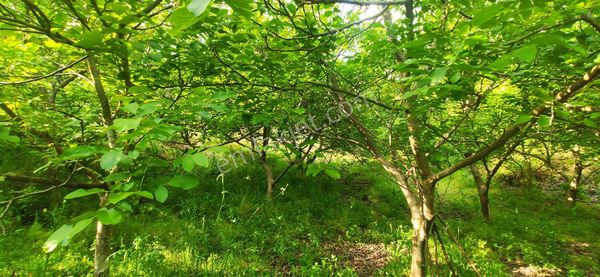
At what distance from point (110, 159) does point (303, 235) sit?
5.79 metres

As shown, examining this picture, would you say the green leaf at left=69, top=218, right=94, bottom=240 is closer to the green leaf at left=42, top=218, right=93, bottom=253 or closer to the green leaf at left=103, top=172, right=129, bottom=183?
the green leaf at left=42, top=218, right=93, bottom=253

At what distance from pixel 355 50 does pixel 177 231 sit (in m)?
4.79

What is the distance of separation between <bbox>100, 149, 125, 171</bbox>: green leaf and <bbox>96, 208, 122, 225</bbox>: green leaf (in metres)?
0.12

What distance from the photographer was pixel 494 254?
5641mm

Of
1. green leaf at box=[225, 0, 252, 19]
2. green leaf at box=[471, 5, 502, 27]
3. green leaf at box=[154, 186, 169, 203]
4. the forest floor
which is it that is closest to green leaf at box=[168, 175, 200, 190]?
green leaf at box=[154, 186, 169, 203]

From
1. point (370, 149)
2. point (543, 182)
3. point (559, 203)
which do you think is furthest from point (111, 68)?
point (543, 182)

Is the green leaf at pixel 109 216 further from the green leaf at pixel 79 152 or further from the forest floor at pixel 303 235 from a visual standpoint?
the forest floor at pixel 303 235

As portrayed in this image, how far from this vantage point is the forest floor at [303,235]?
4352 millimetres

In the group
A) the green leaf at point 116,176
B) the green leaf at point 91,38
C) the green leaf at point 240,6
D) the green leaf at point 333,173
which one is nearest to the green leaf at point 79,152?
the green leaf at point 116,176

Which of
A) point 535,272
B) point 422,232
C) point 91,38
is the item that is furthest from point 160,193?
point 535,272

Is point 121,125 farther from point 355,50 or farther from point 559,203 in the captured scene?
point 559,203

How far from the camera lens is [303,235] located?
6.19m

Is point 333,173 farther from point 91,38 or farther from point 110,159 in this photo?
point 91,38

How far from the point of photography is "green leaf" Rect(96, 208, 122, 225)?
74 cm
